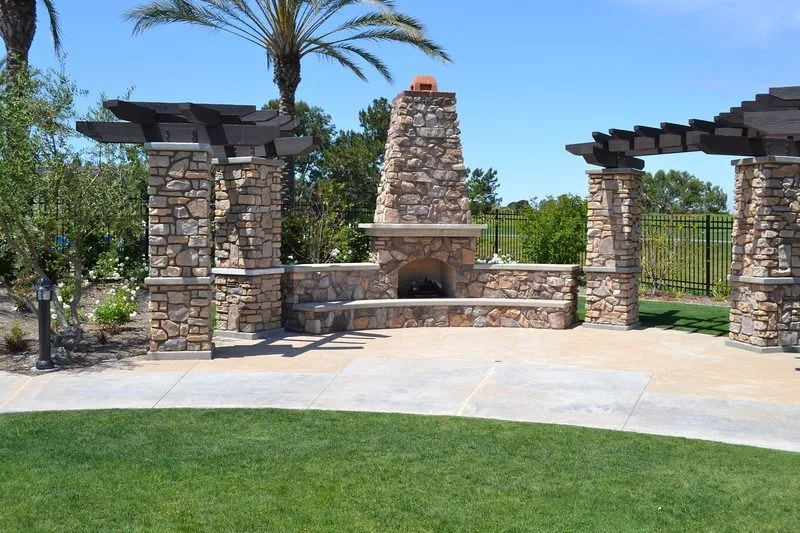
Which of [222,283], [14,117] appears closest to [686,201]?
[222,283]

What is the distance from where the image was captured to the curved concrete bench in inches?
553

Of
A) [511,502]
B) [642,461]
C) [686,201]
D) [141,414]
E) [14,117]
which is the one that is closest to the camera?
[511,502]

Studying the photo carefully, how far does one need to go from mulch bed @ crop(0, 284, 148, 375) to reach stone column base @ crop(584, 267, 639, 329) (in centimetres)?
795

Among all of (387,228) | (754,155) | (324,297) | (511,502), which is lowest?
(511,502)

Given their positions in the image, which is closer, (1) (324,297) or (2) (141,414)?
(2) (141,414)

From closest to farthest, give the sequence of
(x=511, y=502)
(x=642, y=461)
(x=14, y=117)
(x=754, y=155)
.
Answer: (x=511, y=502) → (x=642, y=461) → (x=14, y=117) → (x=754, y=155)

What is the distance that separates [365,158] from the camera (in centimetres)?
3092

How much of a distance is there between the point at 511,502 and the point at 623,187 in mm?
9828

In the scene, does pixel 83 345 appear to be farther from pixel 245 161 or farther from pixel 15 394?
pixel 245 161

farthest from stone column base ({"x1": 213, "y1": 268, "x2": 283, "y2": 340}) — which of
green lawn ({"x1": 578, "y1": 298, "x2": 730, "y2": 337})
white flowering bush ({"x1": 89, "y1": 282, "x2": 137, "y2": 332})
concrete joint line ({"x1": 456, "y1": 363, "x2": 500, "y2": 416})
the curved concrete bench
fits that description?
green lawn ({"x1": 578, "y1": 298, "x2": 730, "y2": 337})

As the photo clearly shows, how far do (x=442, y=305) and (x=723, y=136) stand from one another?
5665mm

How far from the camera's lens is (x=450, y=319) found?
14875mm

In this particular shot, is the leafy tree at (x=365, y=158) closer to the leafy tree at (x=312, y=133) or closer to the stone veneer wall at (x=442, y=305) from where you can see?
the leafy tree at (x=312, y=133)

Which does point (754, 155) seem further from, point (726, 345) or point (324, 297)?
point (324, 297)
